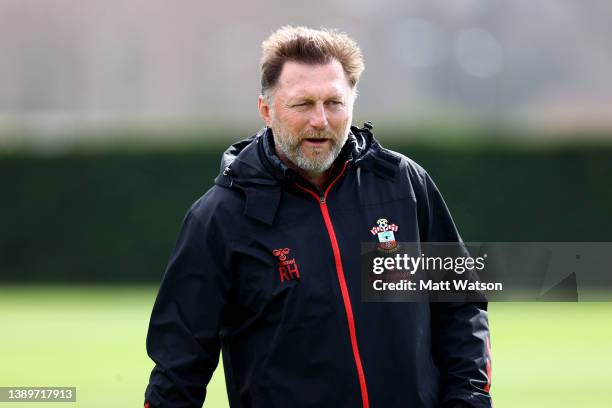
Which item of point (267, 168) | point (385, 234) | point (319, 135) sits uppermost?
point (319, 135)

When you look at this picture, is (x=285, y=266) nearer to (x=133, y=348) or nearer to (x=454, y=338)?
(x=454, y=338)

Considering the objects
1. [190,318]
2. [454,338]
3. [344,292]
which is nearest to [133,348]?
[190,318]

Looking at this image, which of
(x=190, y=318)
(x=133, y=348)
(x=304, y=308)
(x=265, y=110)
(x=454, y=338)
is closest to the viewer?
(x=304, y=308)

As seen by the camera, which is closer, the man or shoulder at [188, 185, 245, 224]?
the man

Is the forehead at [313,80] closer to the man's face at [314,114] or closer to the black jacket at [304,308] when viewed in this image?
the man's face at [314,114]

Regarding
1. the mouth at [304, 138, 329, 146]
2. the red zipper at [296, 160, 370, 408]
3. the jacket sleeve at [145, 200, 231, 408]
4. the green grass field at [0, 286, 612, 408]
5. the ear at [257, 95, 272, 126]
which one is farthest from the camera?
the green grass field at [0, 286, 612, 408]

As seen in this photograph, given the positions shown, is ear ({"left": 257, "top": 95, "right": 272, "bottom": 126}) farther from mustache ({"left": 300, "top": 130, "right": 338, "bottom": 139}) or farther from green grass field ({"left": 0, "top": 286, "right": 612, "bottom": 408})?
green grass field ({"left": 0, "top": 286, "right": 612, "bottom": 408})

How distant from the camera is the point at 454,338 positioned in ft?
14.3

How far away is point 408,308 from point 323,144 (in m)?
0.68

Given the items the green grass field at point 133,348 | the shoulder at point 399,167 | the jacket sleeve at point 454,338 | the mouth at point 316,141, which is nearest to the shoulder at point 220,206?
the mouth at point 316,141

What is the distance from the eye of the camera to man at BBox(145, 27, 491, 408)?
162 inches

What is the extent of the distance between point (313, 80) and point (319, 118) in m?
0.15

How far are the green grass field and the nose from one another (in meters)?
5.19

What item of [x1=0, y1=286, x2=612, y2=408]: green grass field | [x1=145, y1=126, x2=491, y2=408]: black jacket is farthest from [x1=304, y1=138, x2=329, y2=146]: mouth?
[x1=0, y1=286, x2=612, y2=408]: green grass field
